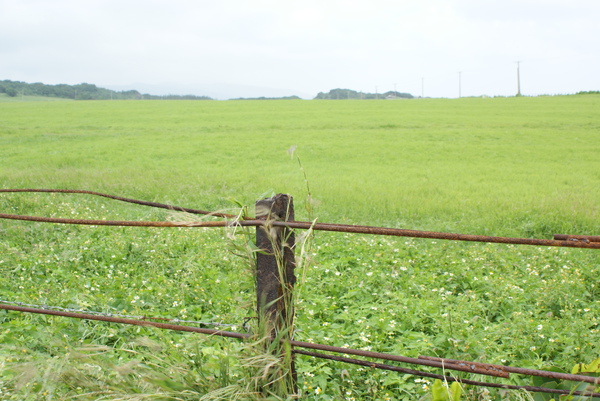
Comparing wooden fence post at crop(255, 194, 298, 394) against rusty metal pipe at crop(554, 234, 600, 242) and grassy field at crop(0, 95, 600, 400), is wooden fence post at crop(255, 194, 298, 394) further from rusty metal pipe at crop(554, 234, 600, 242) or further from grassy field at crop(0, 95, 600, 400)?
rusty metal pipe at crop(554, 234, 600, 242)

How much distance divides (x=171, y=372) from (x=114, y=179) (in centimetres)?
973

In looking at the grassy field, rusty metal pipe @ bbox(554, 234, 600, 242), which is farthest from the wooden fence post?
rusty metal pipe @ bbox(554, 234, 600, 242)

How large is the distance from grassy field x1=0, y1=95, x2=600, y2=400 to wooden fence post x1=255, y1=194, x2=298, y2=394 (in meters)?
0.08

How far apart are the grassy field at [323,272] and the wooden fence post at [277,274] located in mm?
82

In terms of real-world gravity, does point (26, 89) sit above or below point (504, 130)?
above

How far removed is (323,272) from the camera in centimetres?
500

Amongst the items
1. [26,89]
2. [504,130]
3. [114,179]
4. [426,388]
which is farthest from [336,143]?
[26,89]

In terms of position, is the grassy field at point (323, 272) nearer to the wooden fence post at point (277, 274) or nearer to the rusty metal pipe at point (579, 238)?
the wooden fence post at point (277, 274)

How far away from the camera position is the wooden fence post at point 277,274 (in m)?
1.78

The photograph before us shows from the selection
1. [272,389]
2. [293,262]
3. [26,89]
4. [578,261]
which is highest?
[26,89]

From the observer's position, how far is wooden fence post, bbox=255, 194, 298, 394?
5.85 feet

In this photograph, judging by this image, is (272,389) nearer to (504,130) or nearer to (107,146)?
(107,146)

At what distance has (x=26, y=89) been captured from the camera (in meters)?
62.5

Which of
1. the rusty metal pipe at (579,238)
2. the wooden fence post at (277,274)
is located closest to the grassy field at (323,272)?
the wooden fence post at (277,274)
